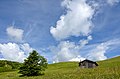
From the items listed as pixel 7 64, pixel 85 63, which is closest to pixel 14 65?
pixel 7 64

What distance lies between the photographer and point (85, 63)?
111312 millimetres

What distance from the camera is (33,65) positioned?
68.7 m

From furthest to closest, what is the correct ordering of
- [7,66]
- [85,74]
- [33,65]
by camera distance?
[7,66], [33,65], [85,74]

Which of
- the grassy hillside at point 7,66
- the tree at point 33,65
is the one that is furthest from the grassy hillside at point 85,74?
the grassy hillside at point 7,66

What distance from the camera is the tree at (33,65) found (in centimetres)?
6869

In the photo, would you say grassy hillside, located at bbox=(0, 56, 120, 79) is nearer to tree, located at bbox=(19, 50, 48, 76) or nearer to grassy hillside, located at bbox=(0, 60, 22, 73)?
tree, located at bbox=(19, 50, 48, 76)

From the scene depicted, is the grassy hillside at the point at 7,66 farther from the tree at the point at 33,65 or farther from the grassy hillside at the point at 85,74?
the tree at the point at 33,65

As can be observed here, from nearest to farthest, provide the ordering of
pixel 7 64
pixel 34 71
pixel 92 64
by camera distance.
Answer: pixel 34 71 < pixel 92 64 < pixel 7 64

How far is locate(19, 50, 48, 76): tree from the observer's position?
68688 millimetres

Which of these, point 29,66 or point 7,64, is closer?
point 29,66

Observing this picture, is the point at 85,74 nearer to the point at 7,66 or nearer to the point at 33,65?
the point at 33,65

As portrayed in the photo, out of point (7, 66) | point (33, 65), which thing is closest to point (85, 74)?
point (33, 65)

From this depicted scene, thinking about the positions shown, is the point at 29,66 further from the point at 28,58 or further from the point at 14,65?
the point at 14,65

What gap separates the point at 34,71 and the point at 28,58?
4.65 metres
